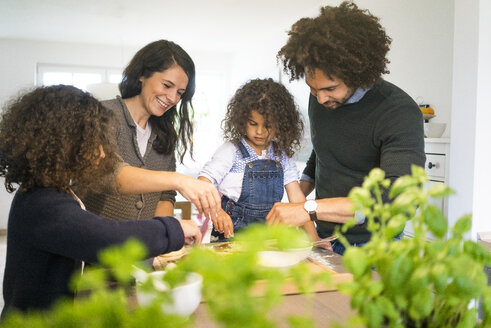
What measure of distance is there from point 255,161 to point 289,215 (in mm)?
545

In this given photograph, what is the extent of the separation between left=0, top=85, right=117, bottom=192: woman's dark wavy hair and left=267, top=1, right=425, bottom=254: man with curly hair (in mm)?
559

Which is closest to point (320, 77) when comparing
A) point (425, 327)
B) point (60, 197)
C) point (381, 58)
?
point (381, 58)

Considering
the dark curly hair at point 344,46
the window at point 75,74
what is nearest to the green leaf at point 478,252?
the dark curly hair at point 344,46

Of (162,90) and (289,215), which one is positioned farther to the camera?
(162,90)

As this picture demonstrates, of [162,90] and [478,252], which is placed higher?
[162,90]

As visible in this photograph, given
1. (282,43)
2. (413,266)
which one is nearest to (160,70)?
(413,266)

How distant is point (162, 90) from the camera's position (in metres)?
1.65

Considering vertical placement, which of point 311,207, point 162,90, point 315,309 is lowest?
point 315,309

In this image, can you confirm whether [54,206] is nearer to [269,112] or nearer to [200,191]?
[200,191]

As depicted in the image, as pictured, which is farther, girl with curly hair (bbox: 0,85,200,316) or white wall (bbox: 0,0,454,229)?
white wall (bbox: 0,0,454,229)

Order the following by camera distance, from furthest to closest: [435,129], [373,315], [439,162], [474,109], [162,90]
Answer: [435,129] < [439,162] < [474,109] < [162,90] < [373,315]

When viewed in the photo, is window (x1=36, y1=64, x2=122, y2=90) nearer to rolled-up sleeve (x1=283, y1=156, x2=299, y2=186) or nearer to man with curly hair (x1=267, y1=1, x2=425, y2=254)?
rolled-up sleeve (x1=283, y1=156, x2=299, y2=186)

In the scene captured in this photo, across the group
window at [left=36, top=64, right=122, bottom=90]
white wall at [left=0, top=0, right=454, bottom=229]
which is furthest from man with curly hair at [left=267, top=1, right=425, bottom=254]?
window at [left=36, top=64, right=122, bottom=90]

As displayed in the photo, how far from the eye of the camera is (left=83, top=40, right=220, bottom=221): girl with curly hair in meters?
1.58
